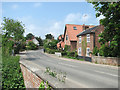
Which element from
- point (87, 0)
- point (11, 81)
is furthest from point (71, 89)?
point (87, 0)

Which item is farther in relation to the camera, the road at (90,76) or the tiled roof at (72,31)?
the tiled roof at (72,31)

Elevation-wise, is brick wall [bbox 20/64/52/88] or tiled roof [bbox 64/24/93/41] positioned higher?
tiled roof [bbox 64/24/93/41]

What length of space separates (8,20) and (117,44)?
2000 centimetres

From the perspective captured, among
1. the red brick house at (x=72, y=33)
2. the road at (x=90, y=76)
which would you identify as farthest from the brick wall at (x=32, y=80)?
the red brick house at (x=72, y=33)

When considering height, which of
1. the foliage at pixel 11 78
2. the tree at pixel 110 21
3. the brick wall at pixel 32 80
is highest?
the tree at pixel 110 21

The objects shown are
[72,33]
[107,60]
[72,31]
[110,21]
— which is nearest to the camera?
[110,21]

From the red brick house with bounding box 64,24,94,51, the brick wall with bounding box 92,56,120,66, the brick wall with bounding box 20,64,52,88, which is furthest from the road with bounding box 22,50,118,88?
the red brick house with bounding box 64,24,94,51

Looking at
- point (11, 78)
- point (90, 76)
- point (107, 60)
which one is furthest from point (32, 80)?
point (107, 60)

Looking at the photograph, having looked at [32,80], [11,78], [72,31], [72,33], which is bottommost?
[11,78]

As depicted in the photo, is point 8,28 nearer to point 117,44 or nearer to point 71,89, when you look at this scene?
point 117,44

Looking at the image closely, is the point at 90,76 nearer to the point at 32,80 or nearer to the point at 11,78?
the point at 32,80

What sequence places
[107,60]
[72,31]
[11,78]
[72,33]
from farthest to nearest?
1. [72,31]
2. [72,33]
3. [107,60]
4. [11,78]

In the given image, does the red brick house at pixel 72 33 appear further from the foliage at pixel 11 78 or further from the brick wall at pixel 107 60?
the foliage at pixel 11 78

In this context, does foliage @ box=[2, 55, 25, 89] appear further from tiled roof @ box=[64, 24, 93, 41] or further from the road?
tiled roof @ box=[64, 24, 93, 41]
